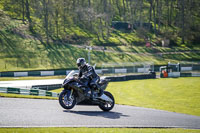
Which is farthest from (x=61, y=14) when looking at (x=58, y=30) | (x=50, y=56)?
(x=50, y=56)

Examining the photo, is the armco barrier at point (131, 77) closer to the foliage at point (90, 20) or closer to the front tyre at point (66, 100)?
the front tyre at point (66, 100)

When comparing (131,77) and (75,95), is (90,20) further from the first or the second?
(75,95)

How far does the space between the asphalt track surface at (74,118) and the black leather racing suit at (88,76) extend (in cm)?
126

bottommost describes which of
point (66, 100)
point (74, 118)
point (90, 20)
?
point (74, 118)

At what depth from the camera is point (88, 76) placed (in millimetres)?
12086

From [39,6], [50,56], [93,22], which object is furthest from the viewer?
[93,22]

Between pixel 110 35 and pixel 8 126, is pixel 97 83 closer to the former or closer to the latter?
pixel 8 126

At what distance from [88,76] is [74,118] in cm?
233

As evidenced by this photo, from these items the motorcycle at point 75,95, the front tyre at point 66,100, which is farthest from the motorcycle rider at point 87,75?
the front tyre at point 66,100

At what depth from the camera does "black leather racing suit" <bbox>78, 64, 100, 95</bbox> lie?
1206 cm

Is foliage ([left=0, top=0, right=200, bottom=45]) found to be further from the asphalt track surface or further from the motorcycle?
the asphalt track surface

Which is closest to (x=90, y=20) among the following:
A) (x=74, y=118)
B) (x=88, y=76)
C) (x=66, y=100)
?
(x=88, y=76)

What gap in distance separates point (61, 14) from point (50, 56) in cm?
1441

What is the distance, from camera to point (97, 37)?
64125mm
